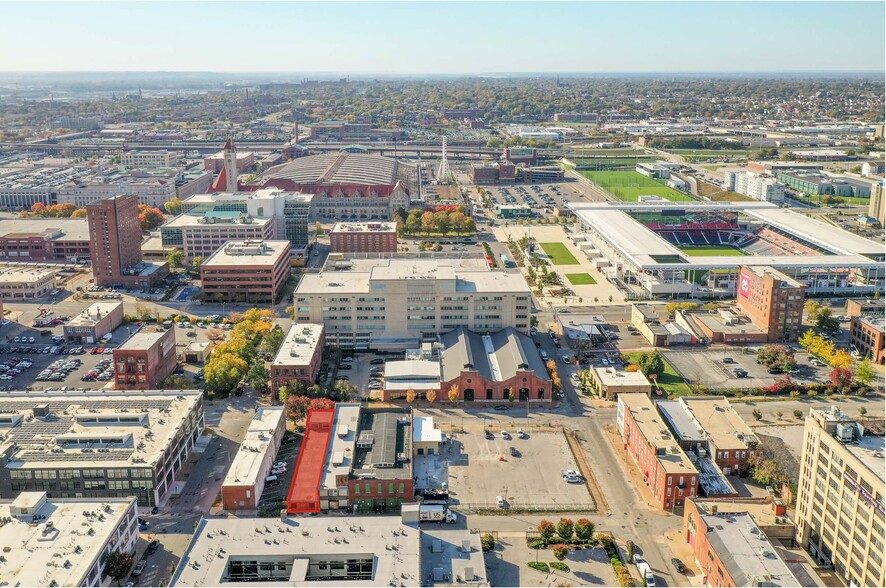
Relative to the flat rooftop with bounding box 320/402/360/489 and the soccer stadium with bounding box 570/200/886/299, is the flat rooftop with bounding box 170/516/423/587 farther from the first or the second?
the soccer stadium with bounding box 570/200/886/299

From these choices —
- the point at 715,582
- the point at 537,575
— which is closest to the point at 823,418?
the point at 715,582

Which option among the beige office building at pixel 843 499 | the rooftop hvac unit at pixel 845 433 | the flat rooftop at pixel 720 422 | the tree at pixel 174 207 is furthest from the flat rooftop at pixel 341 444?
the tree at pixel 174 207

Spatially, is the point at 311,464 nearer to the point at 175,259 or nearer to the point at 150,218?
the point at 175,259

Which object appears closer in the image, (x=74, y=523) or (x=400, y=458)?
(x=74, y=523)

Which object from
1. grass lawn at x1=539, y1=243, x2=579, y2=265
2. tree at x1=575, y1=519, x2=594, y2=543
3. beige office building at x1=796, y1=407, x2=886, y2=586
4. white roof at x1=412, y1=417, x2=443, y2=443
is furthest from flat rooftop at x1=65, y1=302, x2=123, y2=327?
beige office building at x1=796, y1=407, x2=886, y2=586

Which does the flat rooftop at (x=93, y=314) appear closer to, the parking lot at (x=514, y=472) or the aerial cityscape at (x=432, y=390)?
the aerial cityscape at (x=432, y=390)

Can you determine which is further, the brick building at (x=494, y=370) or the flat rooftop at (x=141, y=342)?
the flat rooftop at (x=141, y=342)

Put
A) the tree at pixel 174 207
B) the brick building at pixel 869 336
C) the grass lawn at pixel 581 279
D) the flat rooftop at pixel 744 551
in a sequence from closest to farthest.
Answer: the flat rooftop at pixel 744 551, the brick building at pixel 869 336, the grass lawn at pixel 581 279, the tree at pixel 174 207

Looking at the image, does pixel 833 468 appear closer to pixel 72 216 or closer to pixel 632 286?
pixel 632 286
